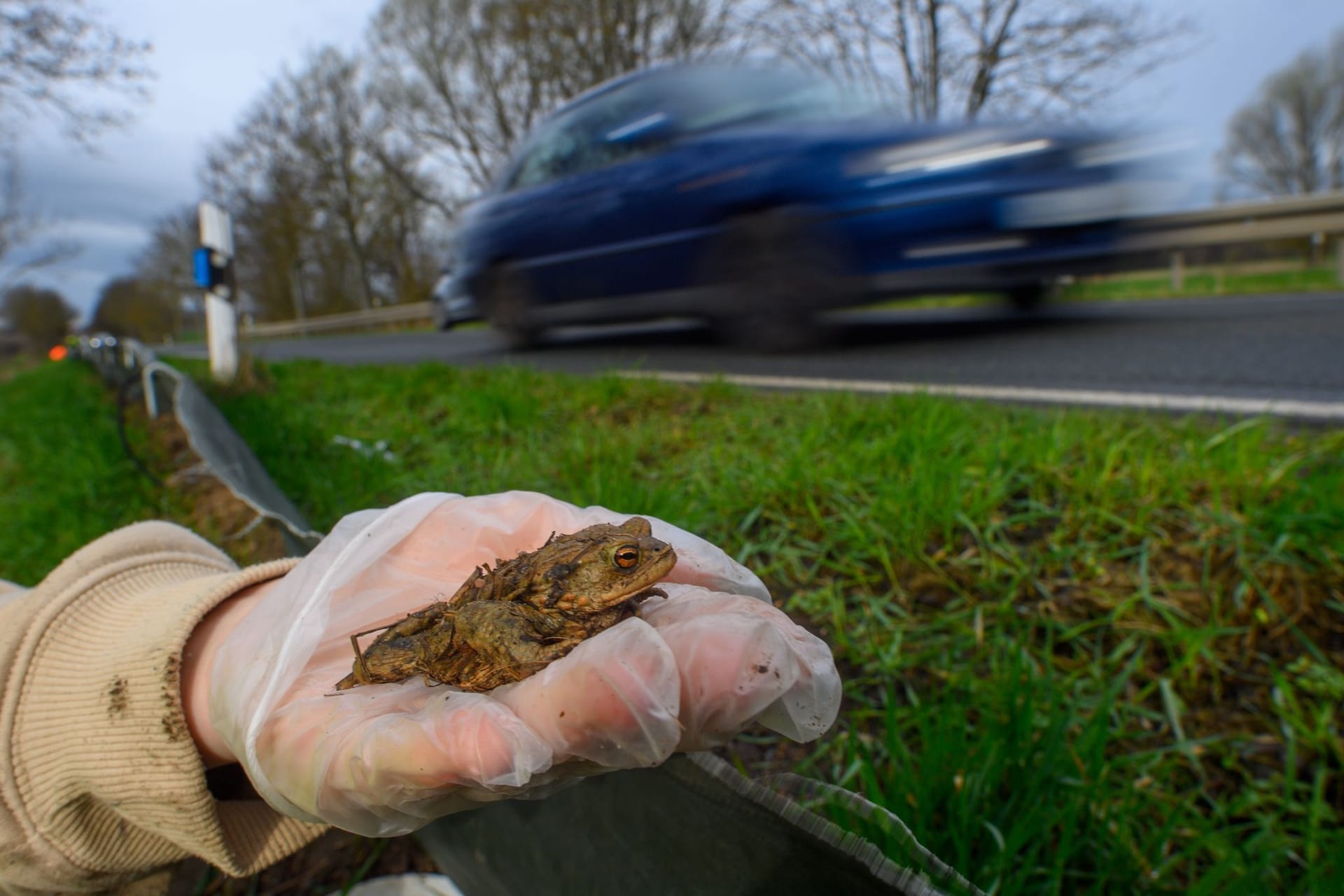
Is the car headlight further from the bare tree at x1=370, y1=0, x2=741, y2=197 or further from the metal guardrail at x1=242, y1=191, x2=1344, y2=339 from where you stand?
the bare tree at x1=370, y1=0, x2=741, y2=197

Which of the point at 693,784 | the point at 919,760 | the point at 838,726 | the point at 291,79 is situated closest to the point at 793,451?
the point at 838,726

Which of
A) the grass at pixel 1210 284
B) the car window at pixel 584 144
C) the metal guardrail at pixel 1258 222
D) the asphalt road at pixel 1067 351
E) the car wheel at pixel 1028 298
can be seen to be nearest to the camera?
the asphalt road at pixel 1067 351

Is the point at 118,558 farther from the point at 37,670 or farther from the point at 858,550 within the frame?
the point at 858,550

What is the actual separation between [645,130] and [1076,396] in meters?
3.56

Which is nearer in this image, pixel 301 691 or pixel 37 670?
pixel 301 691

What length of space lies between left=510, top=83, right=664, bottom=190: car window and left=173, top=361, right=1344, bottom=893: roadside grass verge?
11.3ft

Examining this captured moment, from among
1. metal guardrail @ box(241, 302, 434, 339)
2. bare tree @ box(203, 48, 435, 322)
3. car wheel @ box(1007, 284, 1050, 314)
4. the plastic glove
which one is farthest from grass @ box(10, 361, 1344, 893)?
A: bare tree @ box(203, 48, 435, 322)

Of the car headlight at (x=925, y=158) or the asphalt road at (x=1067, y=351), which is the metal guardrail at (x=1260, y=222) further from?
the car headlight at (x=925, y=158)

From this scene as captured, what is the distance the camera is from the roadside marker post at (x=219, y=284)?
4.96m

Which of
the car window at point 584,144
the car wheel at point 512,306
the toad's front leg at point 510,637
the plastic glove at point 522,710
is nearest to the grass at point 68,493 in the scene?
the plastic glove at point 522,710

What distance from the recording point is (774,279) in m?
4.88

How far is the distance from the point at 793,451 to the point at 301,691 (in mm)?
1833

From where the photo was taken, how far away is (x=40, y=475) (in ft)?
14.7

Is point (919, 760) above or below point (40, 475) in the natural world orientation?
below
